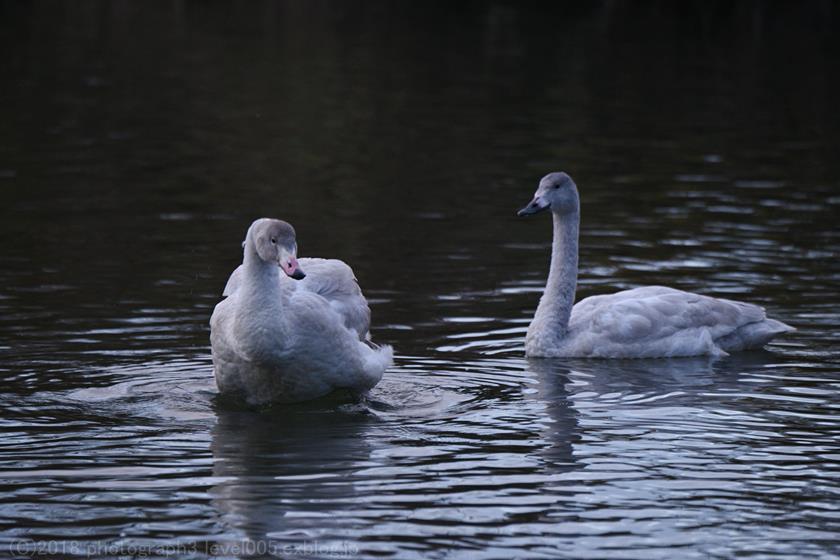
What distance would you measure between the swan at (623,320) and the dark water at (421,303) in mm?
246

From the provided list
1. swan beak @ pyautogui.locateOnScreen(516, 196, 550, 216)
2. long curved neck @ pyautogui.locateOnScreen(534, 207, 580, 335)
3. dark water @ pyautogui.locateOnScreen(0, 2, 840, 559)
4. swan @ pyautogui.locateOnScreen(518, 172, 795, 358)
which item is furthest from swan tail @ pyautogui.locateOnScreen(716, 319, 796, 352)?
swan beak @ pyautogui.locateOnScreen(516, 196, 550, 216)

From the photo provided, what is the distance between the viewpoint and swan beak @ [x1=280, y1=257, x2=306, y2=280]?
9.89 meters

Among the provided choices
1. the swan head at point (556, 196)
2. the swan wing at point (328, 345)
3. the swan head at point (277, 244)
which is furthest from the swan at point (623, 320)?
the swan head at point (277, 244)

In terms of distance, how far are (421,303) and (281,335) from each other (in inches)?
176

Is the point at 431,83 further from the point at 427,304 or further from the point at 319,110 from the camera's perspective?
the point at 427,304

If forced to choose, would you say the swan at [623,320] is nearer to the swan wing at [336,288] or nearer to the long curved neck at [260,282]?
A: the swan wing at [336,288]

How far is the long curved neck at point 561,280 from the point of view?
517 inches

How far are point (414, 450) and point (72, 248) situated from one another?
26.0ft

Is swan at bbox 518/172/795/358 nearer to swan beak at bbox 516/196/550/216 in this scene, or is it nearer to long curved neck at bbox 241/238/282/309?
swan beak at bbox 516/196/550/216

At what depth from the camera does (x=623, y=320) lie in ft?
42.8

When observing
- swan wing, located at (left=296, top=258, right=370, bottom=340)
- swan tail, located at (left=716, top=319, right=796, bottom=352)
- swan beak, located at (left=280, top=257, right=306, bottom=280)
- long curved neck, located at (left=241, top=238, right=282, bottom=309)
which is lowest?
swan tail, located at (left=716, top=319, right=796, bottom=352)

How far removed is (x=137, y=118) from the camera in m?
28.3

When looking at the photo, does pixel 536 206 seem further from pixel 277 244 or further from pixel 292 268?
pixel 292 268

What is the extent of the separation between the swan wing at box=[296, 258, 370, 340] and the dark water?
57 centimetres
